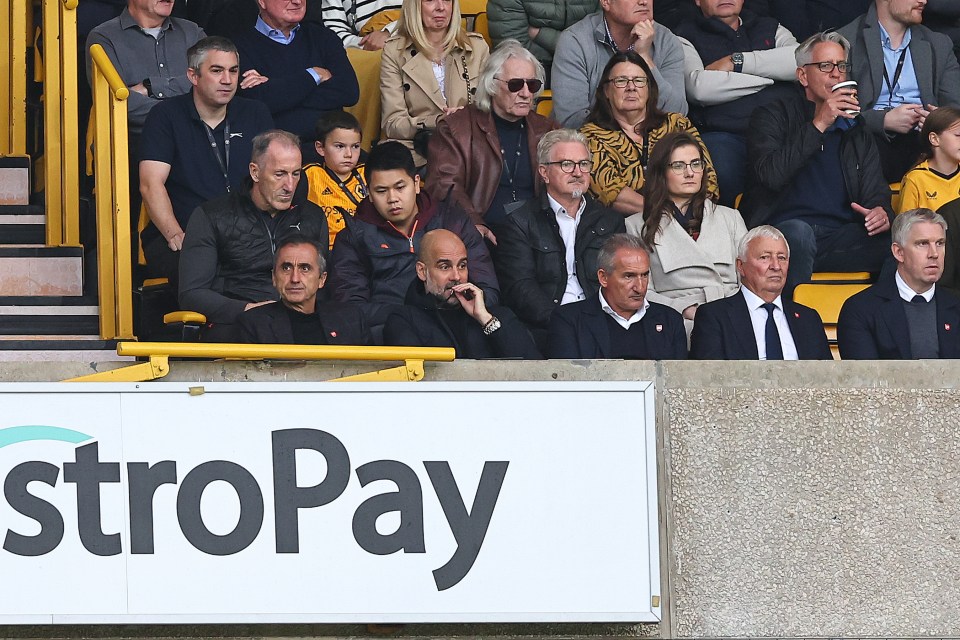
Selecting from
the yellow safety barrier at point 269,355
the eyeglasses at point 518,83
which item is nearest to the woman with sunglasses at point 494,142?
the eyeglasses at point 518,83

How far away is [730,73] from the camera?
822 centimetres

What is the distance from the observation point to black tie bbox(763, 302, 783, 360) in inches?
243

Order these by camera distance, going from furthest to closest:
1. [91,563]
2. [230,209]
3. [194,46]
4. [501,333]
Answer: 1. [194,46]
2. [230,209]
3. [501,333]
4. [91,563]

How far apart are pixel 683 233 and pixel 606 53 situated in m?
1.40

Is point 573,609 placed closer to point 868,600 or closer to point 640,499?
point 640,499

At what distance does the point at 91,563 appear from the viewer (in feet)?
16.1

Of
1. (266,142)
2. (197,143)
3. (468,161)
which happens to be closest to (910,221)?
(468,161)

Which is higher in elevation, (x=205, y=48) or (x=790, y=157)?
(x=205, y=48)

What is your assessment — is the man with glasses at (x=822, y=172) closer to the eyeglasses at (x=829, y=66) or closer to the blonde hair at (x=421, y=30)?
the eyeglasses at (x=829, y=66)

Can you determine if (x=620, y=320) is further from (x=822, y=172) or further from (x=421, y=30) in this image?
(x=421, y=30)

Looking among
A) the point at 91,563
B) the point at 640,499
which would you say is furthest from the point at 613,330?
the point at 91,563

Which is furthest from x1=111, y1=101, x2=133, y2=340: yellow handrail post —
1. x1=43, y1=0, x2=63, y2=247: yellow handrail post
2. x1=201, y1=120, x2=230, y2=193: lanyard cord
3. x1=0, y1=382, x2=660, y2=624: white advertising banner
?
A: x1=0, y1=382, x2=660, y2=624: white advertising banner

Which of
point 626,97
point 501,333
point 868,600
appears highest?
point 626,97

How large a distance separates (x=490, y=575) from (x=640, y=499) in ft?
1.68
